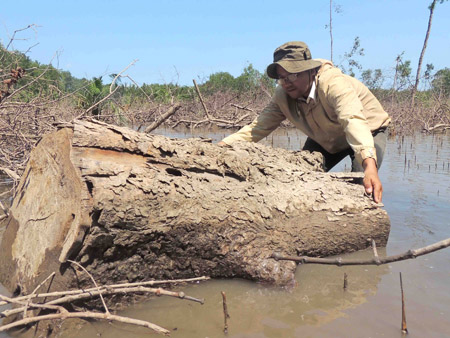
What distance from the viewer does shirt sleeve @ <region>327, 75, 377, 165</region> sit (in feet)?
9.11

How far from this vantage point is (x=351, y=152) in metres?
3.83

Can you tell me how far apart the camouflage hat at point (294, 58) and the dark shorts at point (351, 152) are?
1003 millimetres

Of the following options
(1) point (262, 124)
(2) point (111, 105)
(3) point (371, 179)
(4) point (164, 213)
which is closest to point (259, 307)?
(4) point (164, 213)

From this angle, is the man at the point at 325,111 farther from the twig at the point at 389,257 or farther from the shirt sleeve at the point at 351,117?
the twig at the point at 389,257

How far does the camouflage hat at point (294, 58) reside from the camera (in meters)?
3.16

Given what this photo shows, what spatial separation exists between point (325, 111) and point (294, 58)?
0.57 m

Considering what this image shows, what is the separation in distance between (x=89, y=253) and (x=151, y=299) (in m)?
0.51

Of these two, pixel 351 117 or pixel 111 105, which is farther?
pixel 111 105

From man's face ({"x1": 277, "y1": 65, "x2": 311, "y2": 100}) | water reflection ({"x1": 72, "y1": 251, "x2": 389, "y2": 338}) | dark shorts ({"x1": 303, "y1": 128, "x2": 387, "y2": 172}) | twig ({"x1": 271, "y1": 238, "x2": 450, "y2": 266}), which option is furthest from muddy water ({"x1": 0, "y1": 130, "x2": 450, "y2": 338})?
man's face ({"x1": 277, "y1": 65, "x2": 311, "y2": 100})

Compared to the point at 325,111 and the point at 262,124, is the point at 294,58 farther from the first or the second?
the point at 262,124

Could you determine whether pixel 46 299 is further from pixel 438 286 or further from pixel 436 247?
pixel 438 286

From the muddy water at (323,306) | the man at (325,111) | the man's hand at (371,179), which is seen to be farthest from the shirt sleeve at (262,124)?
the muddy water at (323,306)

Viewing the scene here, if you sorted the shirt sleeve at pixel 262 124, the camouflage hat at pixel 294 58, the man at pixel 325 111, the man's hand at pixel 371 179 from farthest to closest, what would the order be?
the shirt sleeve at pixel 262 124
the camouflage hat at pixel 294 58
the man at pixel 325 111
the man's hand at pixel 371 179

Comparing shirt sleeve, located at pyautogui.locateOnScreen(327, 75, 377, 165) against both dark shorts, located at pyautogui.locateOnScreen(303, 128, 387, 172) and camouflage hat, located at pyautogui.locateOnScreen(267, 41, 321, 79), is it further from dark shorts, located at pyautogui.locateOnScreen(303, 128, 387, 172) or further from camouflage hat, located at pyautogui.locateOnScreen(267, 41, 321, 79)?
dark shorts, located at pyautogui.locateOnScreen(303, 128, 387, 172)
